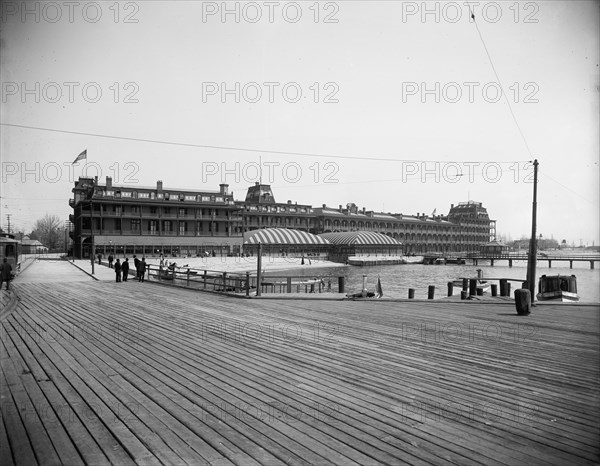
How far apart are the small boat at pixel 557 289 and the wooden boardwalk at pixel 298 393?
19.9m

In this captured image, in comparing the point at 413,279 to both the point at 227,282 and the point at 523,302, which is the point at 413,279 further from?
the point at 523,302

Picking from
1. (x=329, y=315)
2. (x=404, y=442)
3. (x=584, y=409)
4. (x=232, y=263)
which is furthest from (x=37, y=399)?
(x=232, y=263)

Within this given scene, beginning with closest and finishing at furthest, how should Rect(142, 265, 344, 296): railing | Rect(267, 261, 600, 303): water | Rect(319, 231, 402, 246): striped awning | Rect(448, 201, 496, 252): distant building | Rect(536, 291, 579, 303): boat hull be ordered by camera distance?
Rect(142, 265, 344, 296): railing < Rect(536, 291, 579, 303): boat hull < Rect(267, 261, 600, 303): water < Rect(319, 231, 402, 246): striped awning < Rect(448, 201, 496, 252): distant building

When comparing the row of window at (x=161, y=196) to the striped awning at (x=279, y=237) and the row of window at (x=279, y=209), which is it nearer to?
the striped awning at (x=279, y=237)

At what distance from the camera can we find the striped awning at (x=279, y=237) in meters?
84.7

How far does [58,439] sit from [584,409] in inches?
222

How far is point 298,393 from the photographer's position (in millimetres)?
5551

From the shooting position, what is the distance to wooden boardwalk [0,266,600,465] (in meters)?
4.02

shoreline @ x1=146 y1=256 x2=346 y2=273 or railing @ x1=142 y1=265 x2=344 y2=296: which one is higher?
railing @ x1=142 y1=265 x2=344 y2=296

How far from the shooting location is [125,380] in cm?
606

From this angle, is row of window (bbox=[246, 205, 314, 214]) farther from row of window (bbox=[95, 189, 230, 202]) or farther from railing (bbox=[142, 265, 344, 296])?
railing (bbox=[142, 265, 344, 296])

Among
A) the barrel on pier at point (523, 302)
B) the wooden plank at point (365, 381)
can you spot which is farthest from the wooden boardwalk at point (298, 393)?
the barrel on pier at point (523, 302)

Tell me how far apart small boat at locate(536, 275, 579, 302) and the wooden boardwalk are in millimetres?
19877

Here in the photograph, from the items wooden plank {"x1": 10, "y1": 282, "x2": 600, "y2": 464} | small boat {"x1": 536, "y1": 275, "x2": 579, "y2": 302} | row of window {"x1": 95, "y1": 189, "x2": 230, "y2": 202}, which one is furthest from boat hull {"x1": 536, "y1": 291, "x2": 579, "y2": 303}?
row of window {"x1": 95, "y1": 189, "x2": 230, "y2": 202}
